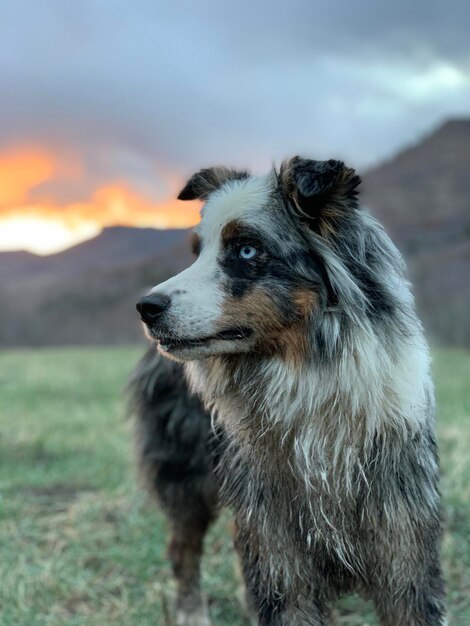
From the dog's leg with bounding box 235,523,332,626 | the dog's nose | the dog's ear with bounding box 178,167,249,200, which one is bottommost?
the dog's leg with bounding box 235,523,332,626

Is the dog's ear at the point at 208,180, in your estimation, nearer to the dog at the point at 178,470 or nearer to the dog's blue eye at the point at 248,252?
the dog's blue eye at the point at 248,252

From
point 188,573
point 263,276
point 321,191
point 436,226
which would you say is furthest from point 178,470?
point 436,226

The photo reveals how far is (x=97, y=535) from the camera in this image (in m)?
4.91

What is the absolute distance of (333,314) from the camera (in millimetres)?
2543

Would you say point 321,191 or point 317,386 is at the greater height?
point 321,191

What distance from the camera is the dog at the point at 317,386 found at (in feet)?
8.30

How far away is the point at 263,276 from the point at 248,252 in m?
0.12

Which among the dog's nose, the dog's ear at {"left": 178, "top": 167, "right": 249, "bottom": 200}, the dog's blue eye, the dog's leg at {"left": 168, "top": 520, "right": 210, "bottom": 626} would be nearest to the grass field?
the dog's leg at {"left": 168, "top": 520, "right": 210, "bottom": 626}

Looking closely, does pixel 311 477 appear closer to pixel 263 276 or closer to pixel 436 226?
pixel 263 276

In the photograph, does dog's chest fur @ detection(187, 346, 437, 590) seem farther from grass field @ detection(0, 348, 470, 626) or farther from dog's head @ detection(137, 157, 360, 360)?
grass field @ detection(0, 348, 470, 626)

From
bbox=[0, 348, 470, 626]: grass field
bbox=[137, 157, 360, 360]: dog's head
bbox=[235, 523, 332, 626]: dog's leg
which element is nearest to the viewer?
bbox=[137, 157, 360, 360]: dog's head

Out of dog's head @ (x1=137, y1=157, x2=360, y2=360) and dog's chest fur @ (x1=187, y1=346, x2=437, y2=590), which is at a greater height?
dog's head @ (x1=137, y1=157, x2=360, y2=360)

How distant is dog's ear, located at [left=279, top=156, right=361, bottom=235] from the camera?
2.57 m

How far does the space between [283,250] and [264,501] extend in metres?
0.95
